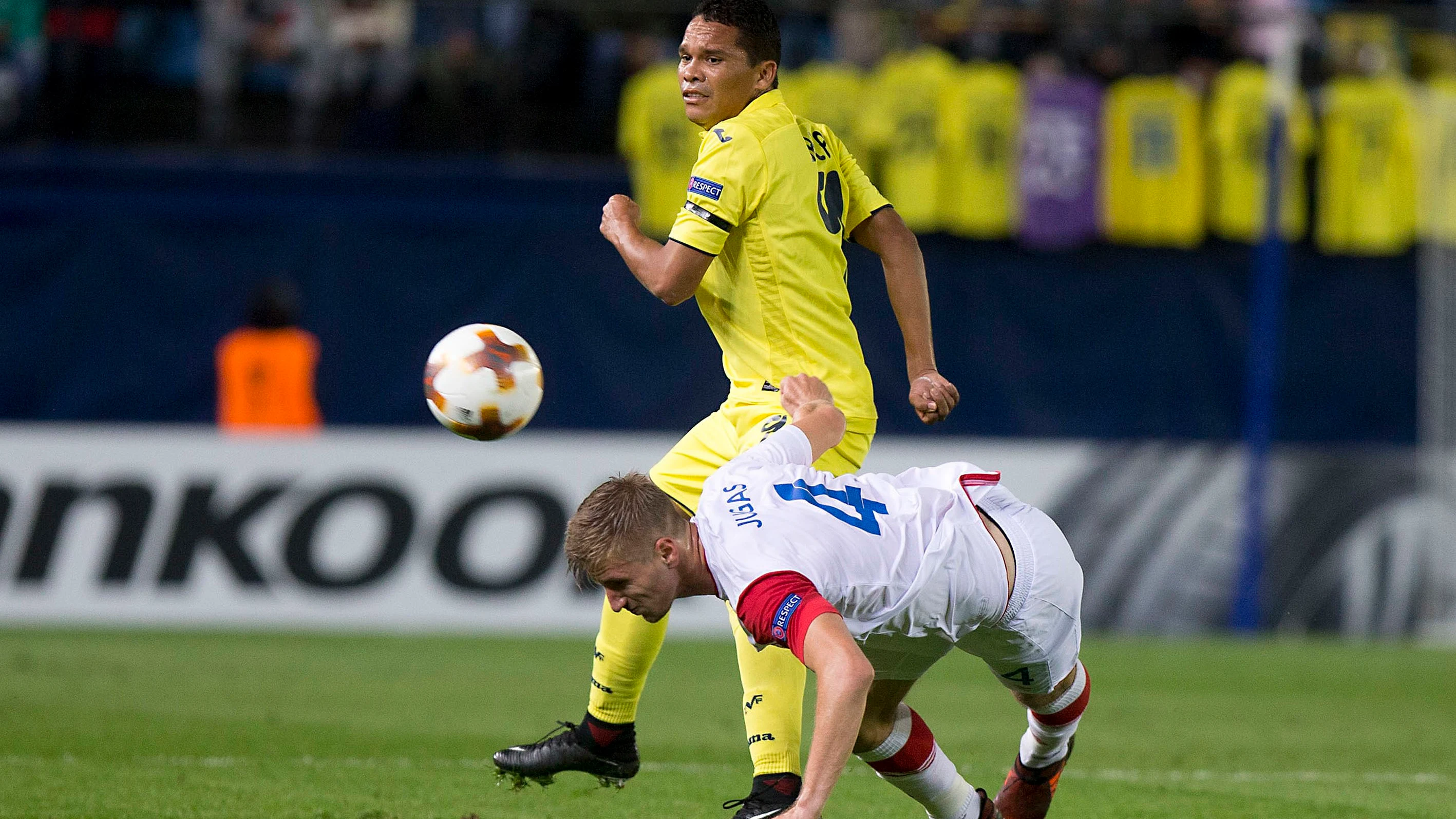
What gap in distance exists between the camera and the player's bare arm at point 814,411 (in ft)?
13.0

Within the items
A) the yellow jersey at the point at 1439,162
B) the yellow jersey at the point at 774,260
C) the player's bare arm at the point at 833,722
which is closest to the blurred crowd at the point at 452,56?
the yellow jersey at the point at 1439,162

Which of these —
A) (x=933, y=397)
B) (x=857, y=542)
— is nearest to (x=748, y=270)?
(x=933, y=397)

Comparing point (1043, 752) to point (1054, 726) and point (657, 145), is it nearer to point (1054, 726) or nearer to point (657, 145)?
Result: point (1054, 726)

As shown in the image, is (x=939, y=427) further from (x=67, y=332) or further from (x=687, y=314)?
(x=67, y=332)

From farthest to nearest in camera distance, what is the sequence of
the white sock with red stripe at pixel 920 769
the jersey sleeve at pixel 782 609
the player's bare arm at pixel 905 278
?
the player's bare arm at pixel 905 278 → the white sock with red stripe at pixel 920 769 → the jersey sleeve at pixel 782 609

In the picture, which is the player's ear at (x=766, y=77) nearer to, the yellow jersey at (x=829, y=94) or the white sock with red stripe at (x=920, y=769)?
the white sock with red stripe at (x=920, y=769)

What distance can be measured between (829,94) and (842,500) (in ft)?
31.2

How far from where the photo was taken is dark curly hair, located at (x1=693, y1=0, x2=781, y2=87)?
4422 millimetres

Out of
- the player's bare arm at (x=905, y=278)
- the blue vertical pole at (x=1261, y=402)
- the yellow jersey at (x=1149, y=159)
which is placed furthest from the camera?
the yellow jersey at (x=1149, y=159)

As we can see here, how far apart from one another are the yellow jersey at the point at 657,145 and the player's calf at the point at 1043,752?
337 inches

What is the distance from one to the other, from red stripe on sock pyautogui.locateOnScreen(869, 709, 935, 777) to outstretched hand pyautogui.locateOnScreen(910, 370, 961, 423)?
75 centimetres

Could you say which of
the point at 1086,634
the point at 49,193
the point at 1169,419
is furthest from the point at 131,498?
the point at 1169,419

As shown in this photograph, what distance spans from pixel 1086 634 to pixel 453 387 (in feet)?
22.3

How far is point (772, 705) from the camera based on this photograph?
4.14 meters
